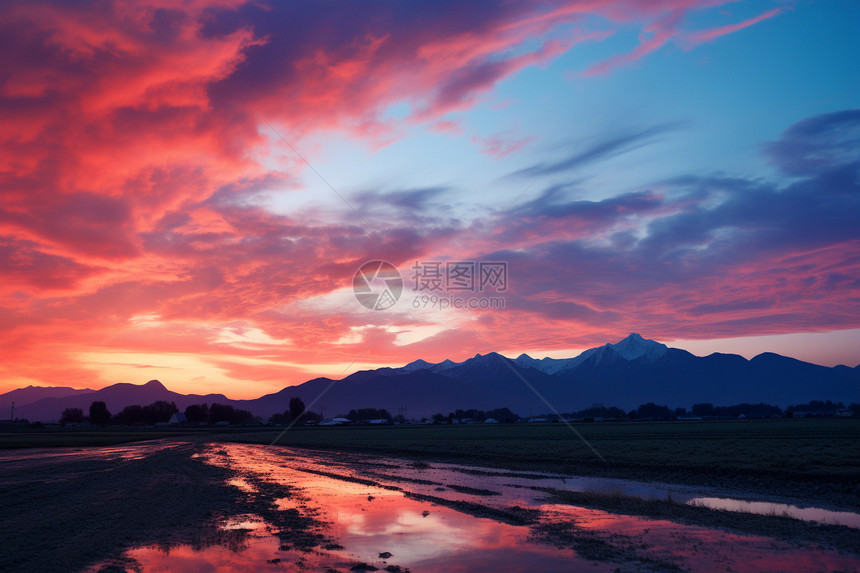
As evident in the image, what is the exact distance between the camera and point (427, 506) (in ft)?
70.9

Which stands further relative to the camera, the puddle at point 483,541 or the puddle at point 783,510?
the puddle at point 783,510

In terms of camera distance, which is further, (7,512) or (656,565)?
(7,512)

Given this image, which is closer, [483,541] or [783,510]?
[483,541]

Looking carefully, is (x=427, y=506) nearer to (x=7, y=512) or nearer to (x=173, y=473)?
(x=7, y=512)

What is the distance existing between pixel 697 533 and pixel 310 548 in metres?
10.8

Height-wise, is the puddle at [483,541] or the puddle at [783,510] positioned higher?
the puddle at [483,541]

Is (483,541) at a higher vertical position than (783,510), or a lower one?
higher

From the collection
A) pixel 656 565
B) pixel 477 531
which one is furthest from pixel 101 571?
pixel 656 565

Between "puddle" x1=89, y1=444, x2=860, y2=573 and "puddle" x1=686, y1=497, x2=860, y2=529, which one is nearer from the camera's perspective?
"puddle" x1=89, y1=444, x2=860, y2=573

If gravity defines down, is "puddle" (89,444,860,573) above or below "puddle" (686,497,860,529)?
above

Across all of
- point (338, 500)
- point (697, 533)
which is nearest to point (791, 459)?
point (697, 533)

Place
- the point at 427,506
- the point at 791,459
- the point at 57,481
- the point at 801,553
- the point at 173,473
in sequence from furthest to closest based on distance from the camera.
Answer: the point at 173,473, the point at 791,459, the point at 57,481, the point at 427,506, the point at 801,553

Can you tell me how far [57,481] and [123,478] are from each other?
316 cm

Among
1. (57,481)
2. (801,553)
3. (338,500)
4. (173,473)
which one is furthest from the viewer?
(173,473)
